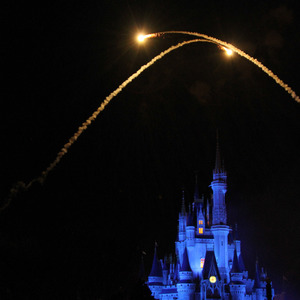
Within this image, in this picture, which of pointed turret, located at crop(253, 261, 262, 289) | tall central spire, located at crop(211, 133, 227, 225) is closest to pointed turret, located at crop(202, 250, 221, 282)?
tall central spire, located at crop(211, 133, 227, 225)

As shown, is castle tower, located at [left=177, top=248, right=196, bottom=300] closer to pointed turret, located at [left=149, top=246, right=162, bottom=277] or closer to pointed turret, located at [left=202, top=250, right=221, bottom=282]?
pointed turret, located at [left=202, top=250, right=221, bottom=282]

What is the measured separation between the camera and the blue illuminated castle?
87312mm

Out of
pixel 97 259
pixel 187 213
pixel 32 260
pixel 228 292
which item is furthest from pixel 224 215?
pixel 32 260

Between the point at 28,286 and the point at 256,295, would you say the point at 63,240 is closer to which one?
the point at 28,286

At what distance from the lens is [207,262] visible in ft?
292

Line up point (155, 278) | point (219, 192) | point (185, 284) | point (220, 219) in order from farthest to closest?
point (219, 192) < point (220, 219) < point (155, 278) < point (185, 284)

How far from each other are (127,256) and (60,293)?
28317mm

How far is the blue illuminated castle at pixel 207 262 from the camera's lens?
8731cm

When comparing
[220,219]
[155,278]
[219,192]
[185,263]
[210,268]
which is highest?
[219,192]

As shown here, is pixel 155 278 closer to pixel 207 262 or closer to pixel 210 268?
pixel 207 262

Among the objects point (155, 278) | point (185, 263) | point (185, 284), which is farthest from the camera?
point (155, 278)

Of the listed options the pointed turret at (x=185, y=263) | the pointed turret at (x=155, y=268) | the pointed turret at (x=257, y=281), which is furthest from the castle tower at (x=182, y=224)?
the pointed turret at (x=257, y=281)

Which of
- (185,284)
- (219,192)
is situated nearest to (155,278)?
(185,284)

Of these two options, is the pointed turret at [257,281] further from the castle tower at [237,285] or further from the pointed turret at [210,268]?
the pointed turret at [210,268]
